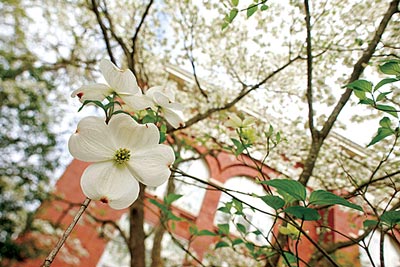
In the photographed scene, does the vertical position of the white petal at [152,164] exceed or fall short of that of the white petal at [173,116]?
it falls short

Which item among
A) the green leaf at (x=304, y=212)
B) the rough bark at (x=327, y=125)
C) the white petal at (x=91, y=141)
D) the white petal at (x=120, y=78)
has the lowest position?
the white petal at (x=91, y=141)

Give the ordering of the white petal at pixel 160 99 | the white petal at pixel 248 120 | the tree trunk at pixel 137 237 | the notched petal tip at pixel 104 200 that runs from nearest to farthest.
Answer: the notched petal tip at pixel 104 200 < the white petal at pixel 160 99 < the white petal at pixel 248 120 < the tree trunk at pixel 137 237

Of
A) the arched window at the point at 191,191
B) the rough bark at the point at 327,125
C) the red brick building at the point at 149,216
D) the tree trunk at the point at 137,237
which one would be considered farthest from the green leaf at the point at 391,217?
the arched window at the point at 191,191

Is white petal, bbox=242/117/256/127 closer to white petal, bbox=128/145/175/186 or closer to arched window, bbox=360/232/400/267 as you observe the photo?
white petal, bbox=128/145/175/186

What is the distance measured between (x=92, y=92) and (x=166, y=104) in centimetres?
15

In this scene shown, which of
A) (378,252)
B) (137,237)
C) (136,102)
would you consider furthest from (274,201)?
(378,252)

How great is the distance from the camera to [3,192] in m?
3.67

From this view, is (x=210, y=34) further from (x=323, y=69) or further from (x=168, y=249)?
(x=168, y=249)

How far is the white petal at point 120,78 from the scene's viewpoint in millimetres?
489

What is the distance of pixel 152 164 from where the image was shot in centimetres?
47

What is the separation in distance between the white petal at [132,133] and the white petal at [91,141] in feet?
0.04

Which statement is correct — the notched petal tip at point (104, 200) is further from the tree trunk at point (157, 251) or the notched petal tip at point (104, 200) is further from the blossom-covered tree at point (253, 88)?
the tree trunk at point (157, 251)

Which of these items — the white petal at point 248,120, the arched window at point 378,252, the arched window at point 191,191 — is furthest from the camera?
the arched window at point 191,191

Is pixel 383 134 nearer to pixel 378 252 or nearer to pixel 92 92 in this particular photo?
pixel 92 92
